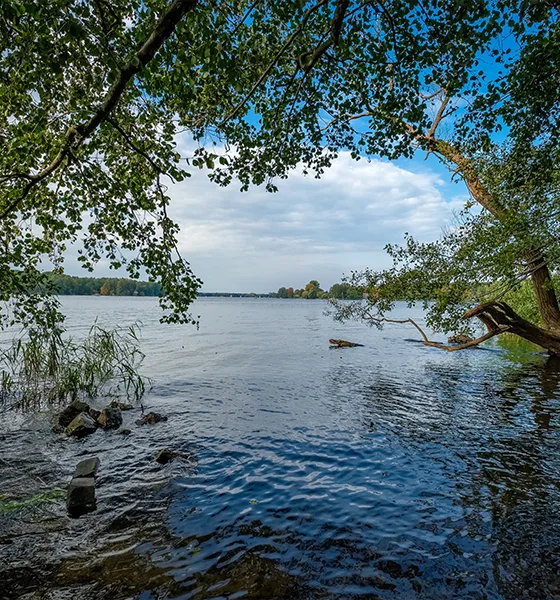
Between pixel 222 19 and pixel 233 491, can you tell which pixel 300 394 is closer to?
pixel 233 491

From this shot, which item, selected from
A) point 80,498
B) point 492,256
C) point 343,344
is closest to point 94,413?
point 80,498

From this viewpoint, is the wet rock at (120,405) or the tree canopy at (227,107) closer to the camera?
the tree canopy at (227,107)

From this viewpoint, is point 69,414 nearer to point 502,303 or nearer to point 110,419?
point 110,419

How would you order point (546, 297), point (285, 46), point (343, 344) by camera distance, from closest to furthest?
point (285, 46)
point (546, 297)
point (343, 344)

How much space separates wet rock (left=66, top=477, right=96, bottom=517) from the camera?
702 centimetres

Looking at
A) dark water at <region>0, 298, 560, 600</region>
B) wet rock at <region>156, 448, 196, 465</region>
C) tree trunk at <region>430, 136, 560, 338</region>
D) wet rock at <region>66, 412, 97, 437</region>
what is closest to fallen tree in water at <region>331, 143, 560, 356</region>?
tree trunk at <region>430, 136, 560, 338</region>

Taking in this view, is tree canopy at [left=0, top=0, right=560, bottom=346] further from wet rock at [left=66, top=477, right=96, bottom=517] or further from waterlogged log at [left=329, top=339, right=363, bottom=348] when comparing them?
waterlogged log at [left=329, top=339, right=363, bottom=348]

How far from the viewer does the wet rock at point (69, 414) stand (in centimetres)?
1208

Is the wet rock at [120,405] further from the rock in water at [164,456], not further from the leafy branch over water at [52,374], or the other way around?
the rock in water at [164,456]

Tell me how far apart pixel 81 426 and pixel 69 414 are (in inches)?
56.0

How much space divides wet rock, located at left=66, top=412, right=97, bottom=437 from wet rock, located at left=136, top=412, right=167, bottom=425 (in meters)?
1.47

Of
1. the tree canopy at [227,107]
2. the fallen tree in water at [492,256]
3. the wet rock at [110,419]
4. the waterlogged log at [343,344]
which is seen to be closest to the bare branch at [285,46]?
the tree canopy at [227,107]

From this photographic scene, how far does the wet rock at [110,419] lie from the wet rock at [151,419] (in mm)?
638

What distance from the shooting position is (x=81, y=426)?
11344mm
